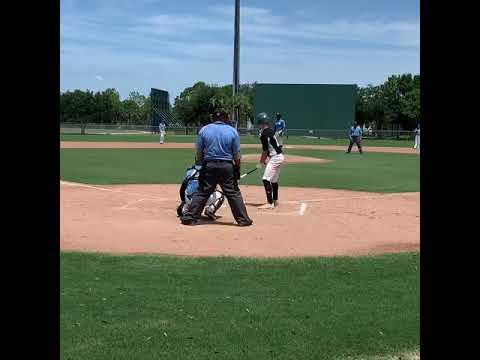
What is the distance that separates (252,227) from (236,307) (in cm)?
508

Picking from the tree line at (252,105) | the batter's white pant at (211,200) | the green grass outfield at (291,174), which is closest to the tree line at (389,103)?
the tree line at (252,105)

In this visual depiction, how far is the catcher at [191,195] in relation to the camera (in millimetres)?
11351

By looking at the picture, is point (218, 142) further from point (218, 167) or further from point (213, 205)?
point (213, 205)

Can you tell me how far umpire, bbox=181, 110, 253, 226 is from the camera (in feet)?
35.0

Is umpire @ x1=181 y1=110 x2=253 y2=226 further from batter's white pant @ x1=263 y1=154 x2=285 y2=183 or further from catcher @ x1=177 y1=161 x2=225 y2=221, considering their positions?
batter's white pant @ x1=263 y1=154 x2=285 y2=183

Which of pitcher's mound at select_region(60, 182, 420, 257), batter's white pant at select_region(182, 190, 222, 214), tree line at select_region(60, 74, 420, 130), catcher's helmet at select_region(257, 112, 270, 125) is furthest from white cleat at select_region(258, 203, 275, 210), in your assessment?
tree line at select_region(60, 74, 420, 130)

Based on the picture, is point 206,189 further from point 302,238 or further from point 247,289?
point 247,289

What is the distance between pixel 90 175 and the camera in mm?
21172

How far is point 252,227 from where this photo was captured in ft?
35.0

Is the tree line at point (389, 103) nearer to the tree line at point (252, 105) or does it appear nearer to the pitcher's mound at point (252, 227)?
the tree line at point (252, 105)

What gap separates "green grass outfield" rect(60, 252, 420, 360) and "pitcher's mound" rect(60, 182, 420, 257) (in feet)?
3.03

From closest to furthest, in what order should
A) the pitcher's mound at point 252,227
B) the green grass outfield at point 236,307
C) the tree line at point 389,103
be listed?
the green grass outfield at point 236,307 → the pitcher's mound at point 252,227 → the tree line at point 389,103

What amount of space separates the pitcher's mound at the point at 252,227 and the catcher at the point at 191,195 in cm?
23
